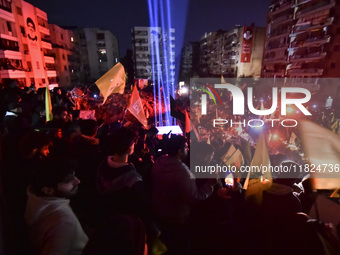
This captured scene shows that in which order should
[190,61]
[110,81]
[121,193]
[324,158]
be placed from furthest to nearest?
[190,61] < [110,81] < [324,158] < [121,193]

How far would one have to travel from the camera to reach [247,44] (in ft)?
184

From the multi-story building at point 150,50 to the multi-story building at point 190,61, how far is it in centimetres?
1742

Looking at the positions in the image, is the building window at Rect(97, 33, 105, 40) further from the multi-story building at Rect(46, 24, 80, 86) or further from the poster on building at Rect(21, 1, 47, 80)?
the poster on building at Rect(21, 1, 47, 80)

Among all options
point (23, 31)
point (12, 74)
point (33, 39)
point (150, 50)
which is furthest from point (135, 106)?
point (150, 50)

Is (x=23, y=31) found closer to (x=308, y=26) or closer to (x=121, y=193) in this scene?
(x=121, y=193)

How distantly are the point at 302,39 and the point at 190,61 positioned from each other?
62546mm

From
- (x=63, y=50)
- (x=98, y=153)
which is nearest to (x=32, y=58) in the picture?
(x=63, y=50)

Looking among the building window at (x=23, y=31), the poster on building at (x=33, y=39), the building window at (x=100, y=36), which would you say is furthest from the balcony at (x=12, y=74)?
the building window at (x=100, y=36)

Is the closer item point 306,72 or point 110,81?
point 110,81

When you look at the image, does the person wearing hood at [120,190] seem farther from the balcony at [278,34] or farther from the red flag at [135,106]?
the balcony at [278,34]

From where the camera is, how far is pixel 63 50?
4328cm

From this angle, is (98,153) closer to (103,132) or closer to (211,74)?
(103,132)

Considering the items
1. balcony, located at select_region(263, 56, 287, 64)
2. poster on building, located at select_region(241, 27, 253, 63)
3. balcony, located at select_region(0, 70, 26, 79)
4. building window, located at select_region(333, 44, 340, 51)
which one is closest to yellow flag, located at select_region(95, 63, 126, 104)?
balcony, located at select_region(0, 70, 26, 79)

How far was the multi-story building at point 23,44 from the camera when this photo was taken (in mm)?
24156
